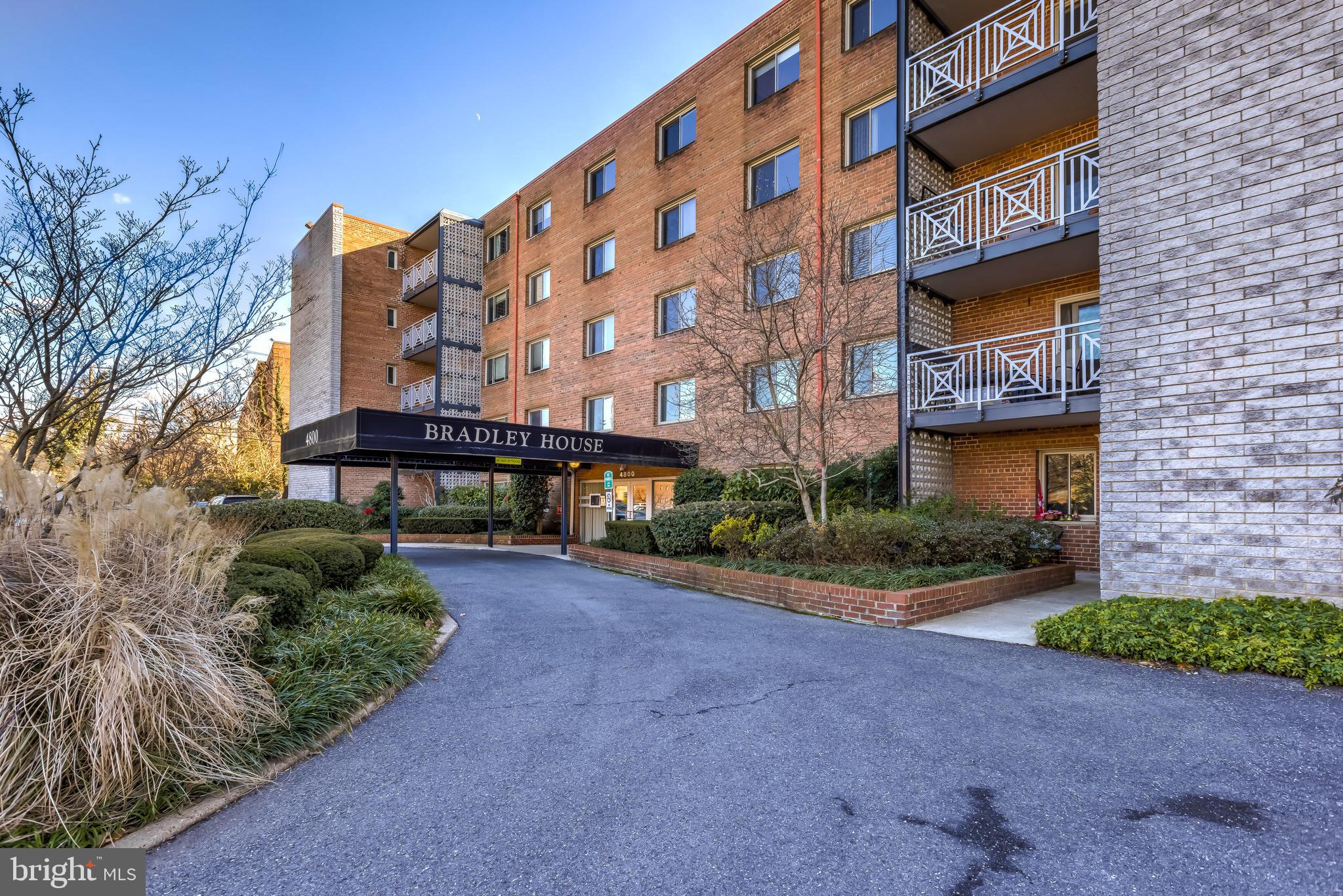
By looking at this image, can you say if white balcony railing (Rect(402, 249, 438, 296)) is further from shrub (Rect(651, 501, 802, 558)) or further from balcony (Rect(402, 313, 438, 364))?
shrub (Rect(651, 501, 802, 558))

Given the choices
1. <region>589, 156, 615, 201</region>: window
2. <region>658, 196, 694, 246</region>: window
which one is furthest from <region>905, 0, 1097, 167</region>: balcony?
<region>589, 156, 615, 201</region>: window

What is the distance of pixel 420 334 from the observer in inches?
1053

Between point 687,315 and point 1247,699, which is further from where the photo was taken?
point 687,315

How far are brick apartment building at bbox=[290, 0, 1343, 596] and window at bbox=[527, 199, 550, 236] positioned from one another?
0.40 feet

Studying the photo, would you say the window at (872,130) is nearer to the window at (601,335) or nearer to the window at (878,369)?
the window at (878,369)

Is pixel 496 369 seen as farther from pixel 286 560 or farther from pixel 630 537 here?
pixel 286 560

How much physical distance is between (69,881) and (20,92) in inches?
163

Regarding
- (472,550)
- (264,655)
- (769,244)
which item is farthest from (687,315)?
(264,655)

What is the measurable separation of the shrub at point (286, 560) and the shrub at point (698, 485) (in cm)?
979

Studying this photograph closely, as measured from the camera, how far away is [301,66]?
6.97m

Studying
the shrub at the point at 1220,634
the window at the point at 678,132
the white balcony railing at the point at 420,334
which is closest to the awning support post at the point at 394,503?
the shrub at the point at 1220,634

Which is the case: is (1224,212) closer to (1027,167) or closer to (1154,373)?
(1154,373)

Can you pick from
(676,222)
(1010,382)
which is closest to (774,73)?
(676,222)

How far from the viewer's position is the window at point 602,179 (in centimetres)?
2125
